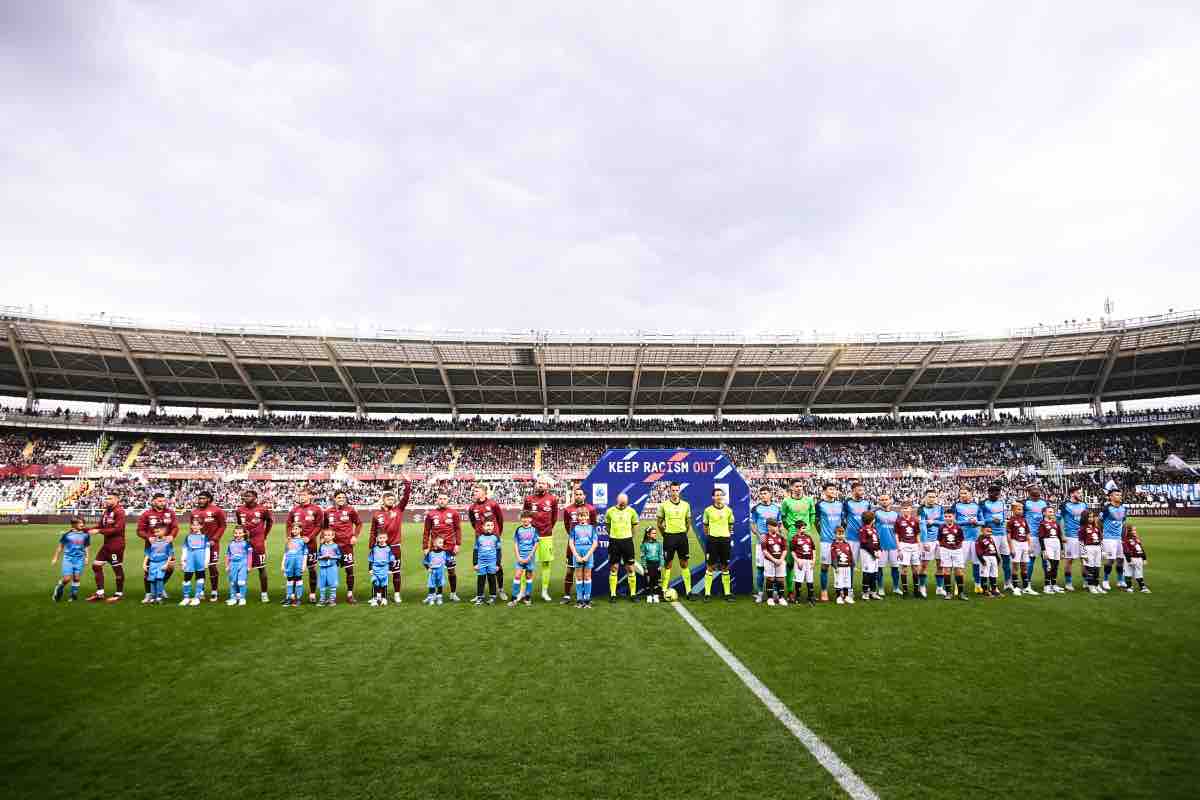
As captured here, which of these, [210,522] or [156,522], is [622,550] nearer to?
[210,522]

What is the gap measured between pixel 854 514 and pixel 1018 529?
3249 millimetres

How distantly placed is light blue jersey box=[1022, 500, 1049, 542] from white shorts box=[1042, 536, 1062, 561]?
0.65 ft

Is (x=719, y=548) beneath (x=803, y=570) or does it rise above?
above

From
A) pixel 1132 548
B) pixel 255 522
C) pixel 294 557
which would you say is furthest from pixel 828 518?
pixel 255 522

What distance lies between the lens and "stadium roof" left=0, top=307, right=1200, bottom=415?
134 feet

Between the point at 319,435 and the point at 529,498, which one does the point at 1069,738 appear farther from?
the point at 319,435

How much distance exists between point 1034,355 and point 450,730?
52.3m

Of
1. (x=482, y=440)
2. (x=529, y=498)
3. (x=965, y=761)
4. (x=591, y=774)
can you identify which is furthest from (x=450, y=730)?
(x=482, y=440)

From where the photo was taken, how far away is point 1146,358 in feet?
139

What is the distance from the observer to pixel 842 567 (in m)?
9.93

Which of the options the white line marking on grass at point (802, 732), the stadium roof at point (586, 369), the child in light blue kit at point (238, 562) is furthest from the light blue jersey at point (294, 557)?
the stadium roof at point (586, 369)

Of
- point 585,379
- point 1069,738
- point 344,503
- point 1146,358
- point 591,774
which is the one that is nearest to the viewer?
point 591,774

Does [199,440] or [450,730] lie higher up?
[199,440]

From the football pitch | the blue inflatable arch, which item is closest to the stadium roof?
the blue inflatable arch
